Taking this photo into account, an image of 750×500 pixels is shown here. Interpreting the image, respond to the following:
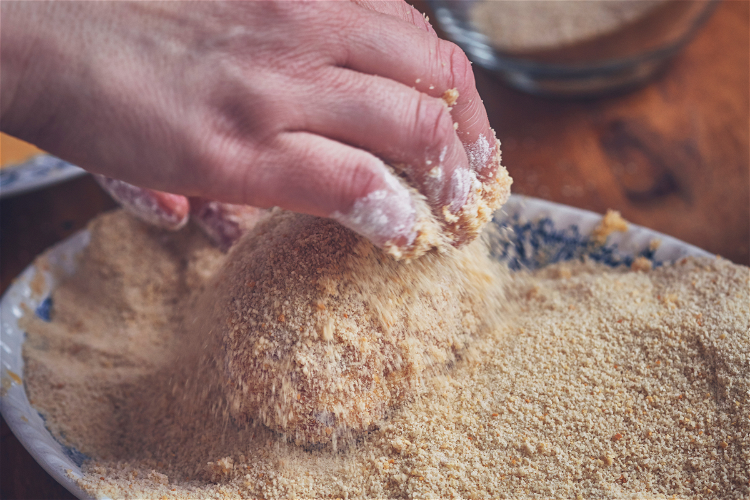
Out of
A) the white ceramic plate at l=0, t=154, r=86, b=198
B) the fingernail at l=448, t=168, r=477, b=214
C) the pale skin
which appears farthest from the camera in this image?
the white ceramic plate at l=0, t=154, r=86, b=198

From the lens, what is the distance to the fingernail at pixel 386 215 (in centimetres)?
58

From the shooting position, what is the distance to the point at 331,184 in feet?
1.83

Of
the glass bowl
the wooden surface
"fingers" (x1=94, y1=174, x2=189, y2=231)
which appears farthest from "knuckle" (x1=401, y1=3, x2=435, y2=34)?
the glass bowl

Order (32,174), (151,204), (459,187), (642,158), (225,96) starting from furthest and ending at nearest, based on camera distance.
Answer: (642,158)
(32,174)
(151,204)
(459,187)
(225,96)

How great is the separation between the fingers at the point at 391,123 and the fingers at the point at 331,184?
0.01m

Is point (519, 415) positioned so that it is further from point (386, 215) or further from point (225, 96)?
point (225, 96)

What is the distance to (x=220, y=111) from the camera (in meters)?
0.54

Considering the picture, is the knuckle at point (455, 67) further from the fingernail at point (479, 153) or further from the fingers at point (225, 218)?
the fingers at point (225, 218)

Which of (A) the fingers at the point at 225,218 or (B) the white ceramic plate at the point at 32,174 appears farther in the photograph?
(B) the white ceramic plate at the point at 32,174

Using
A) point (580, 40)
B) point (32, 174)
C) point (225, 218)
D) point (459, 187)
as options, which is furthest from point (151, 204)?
point (580, 40)

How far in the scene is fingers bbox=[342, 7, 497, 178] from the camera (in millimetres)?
583

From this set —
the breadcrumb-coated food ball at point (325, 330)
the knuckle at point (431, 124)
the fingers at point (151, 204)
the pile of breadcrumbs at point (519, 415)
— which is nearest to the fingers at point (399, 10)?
the knuckle at point (431, 124)

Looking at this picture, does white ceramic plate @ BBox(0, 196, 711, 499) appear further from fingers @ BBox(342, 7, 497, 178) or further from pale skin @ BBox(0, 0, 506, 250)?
pale skin @ BBox(0, 0, 506, 250)

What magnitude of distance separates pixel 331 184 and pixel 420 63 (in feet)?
Result: 0.52
